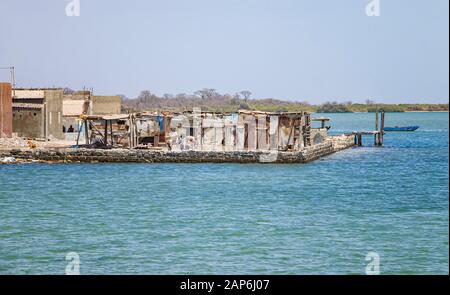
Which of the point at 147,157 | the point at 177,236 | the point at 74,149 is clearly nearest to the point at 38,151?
the point at 74,149

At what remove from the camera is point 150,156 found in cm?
4528

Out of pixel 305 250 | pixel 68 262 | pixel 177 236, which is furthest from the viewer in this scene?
pixel 177 236

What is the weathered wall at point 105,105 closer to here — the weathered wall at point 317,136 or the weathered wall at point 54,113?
the weathered wall at point 54,113

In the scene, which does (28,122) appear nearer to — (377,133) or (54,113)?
(54,113)

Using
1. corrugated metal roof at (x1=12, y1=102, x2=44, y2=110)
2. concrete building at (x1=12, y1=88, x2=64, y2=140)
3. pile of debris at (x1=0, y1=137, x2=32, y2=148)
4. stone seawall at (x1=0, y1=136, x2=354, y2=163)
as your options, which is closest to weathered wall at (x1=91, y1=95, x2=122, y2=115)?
concrete building at (x1=12, y1=88, x2=64, y2=140)

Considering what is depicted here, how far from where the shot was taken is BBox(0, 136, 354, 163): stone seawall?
44.2m

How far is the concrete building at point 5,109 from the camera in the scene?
48.4m

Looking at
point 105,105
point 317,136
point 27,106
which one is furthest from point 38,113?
point 317,136

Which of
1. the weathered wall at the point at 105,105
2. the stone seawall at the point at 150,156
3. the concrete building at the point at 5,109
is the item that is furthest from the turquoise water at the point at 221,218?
the weathered wall at the point at 105,105

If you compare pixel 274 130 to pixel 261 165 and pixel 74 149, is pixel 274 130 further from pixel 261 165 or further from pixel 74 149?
pixel 74 149
